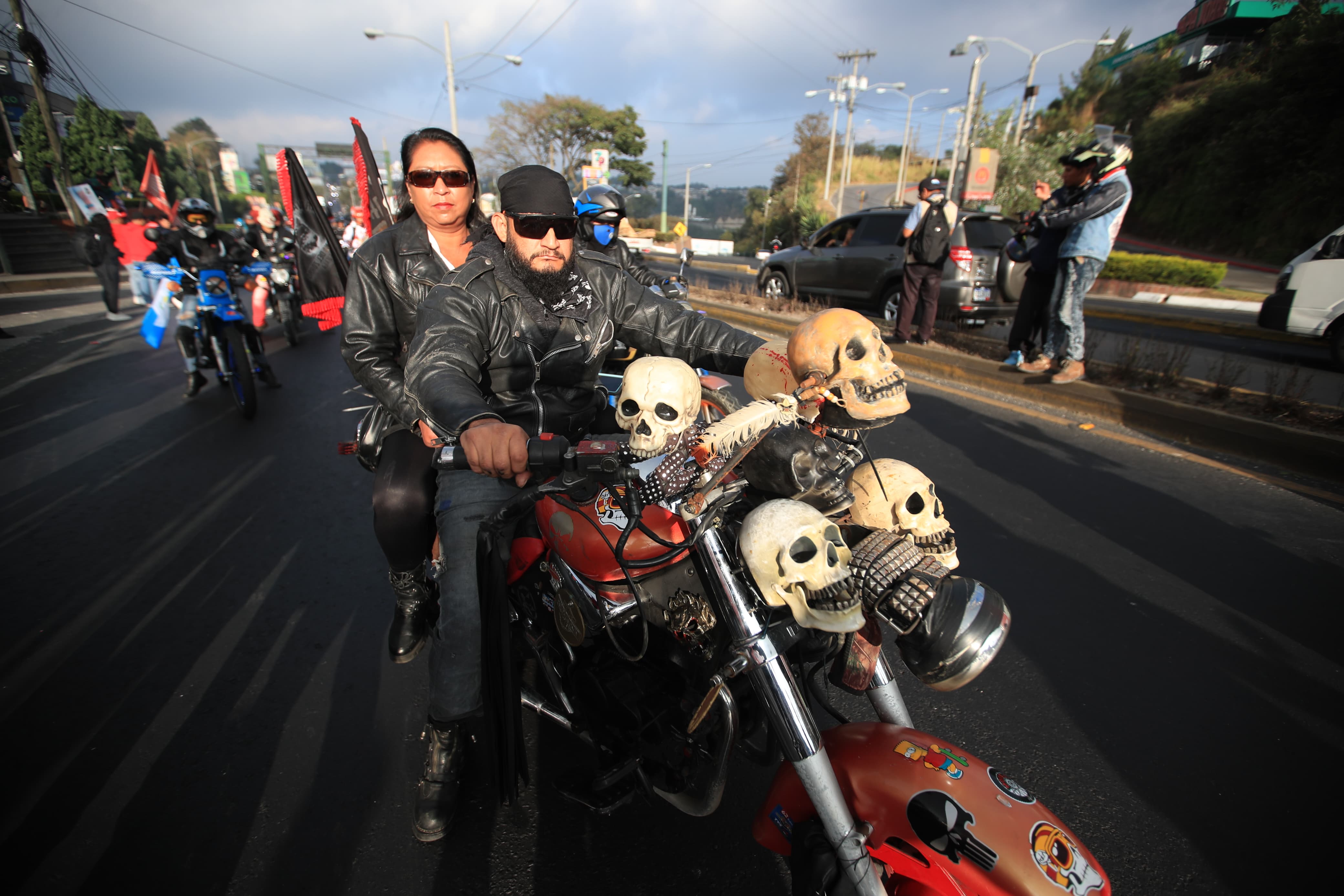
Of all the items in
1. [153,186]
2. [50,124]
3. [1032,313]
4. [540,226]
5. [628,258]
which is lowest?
[1032,313]

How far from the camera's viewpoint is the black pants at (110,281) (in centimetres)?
1076

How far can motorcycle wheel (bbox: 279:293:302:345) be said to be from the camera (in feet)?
30.4

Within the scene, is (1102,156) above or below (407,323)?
above

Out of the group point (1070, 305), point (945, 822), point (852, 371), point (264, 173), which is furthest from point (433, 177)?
point (264, 173)

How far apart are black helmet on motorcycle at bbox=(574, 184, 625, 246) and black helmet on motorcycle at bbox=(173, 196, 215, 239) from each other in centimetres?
447

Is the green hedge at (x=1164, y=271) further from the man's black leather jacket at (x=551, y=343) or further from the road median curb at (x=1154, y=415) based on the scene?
the man's black leather jacket at (x=551, y=343)

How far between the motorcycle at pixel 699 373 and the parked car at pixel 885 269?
422cm

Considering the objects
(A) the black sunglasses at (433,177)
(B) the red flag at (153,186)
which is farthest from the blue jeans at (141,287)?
(A) the black sunglasses at (433,177)

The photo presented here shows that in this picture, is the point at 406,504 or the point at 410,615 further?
the point at 410,615

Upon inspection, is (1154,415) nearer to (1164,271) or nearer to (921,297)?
(921,297)

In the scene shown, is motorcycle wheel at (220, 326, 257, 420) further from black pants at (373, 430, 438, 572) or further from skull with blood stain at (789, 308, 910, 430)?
skull with blood stain at (789, 308, 910, 430)

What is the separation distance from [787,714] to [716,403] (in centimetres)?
71

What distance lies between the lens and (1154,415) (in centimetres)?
534

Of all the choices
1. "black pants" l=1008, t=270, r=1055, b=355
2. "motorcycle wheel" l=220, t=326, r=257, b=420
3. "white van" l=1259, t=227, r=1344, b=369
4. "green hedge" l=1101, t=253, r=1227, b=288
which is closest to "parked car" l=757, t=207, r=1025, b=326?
"black pants" l=1008, t=270, r=1055, b=355
